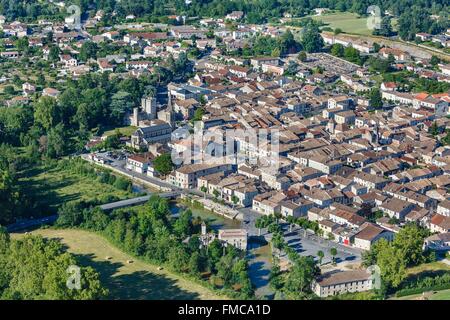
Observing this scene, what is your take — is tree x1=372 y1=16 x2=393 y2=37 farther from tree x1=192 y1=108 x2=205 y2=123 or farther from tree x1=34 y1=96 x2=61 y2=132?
tree x1=34 y1=96 x2=61 y2=132

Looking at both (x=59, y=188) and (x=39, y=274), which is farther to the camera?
(x=59, y=188)

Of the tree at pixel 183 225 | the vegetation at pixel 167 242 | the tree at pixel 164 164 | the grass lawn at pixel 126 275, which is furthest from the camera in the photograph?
the tree at pixel 164 164

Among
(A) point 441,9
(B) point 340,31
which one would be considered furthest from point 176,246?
(A) point 441,9

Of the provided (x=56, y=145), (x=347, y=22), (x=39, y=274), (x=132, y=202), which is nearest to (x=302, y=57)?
(x=347, y=22)

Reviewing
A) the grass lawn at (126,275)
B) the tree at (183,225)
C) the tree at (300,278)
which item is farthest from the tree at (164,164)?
the tree at (300,278)

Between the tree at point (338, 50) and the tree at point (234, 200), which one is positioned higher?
the tree at point (338, 50)

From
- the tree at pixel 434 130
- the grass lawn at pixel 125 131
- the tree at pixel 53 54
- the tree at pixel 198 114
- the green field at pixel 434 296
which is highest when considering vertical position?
the tree at pixel 53 54

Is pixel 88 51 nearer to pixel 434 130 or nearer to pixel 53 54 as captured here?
pixel 53 54

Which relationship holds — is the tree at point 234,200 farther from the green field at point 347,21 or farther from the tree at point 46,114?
the green field at point 347,21

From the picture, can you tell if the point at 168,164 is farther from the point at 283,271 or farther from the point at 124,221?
the point at 283,271
